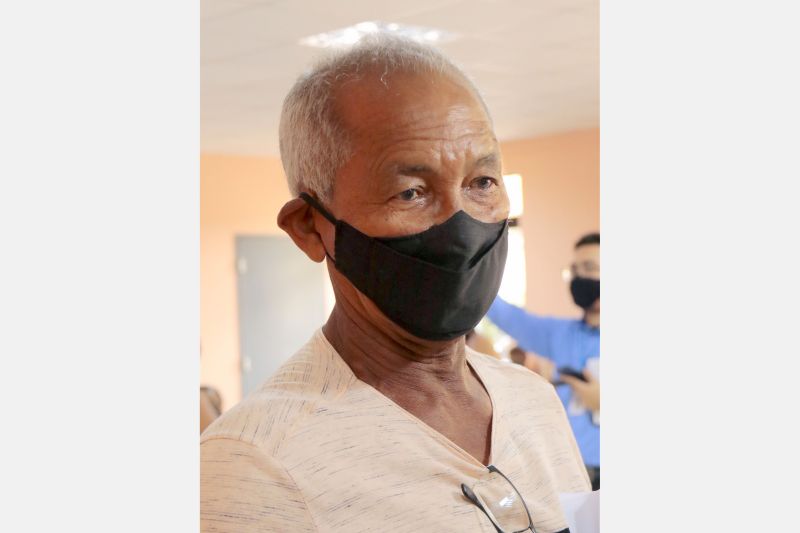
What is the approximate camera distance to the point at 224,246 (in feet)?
26.7

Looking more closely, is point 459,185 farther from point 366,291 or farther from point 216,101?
point 216,101

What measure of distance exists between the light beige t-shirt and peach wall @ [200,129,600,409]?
692cm

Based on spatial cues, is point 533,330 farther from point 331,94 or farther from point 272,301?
point 272,301

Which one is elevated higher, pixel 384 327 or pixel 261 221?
pixel 261 221

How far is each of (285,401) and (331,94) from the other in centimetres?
32

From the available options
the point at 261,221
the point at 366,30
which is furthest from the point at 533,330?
the point at 261,221

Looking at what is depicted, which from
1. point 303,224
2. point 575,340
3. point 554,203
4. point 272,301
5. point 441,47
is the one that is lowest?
point 272,301

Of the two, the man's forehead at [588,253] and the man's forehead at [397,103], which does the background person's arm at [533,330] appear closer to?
the man's forehead at [588,253]

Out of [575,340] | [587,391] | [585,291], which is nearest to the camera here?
[587,391]

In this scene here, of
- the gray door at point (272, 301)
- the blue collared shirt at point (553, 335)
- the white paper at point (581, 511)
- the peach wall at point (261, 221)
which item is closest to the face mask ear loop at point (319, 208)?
the white paper at point (581, 511)

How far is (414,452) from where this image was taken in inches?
37.3

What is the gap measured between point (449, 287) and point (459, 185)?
0.11 metres

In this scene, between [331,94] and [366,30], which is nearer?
[331,94]

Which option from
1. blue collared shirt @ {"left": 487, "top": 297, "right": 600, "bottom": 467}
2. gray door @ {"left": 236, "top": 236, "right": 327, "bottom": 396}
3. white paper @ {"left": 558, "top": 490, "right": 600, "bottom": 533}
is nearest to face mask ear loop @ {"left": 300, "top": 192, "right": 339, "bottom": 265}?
white paper @ {"left": 558, "top": 490, "right": 600, "bottom": 533}
